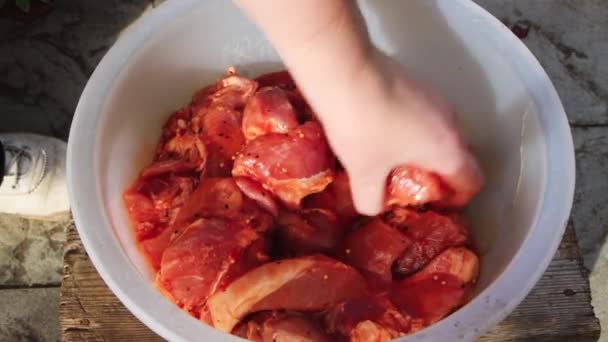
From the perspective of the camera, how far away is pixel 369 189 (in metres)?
0.92

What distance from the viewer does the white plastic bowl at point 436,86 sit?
0.85 m

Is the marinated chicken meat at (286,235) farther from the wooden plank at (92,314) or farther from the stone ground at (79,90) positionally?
the stone ground at (79,90)

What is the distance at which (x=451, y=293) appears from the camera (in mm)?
926

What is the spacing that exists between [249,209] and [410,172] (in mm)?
217

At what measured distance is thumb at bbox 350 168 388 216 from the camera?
2.97 feet

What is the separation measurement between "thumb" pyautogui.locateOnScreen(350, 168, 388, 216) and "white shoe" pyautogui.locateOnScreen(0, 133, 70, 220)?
0.79 m

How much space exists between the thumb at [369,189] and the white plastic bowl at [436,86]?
0.57 feet

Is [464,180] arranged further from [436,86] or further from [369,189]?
[436,86]

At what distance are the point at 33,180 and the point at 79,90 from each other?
0.96 feet

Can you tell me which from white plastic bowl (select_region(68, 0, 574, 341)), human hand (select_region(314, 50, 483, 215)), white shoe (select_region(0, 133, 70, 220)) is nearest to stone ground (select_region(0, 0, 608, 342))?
white shoe (select_region(0, 133, 70, 220))

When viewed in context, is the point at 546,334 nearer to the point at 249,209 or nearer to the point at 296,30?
the point at 249,209

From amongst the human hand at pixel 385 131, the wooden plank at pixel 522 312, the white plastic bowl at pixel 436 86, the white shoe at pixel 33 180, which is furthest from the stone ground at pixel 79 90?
the human hand at pixel 385 131

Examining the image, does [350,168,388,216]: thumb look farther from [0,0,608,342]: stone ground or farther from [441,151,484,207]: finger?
[0,0,608,342]: stone ground

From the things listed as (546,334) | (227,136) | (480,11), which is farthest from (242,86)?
(546,334)
